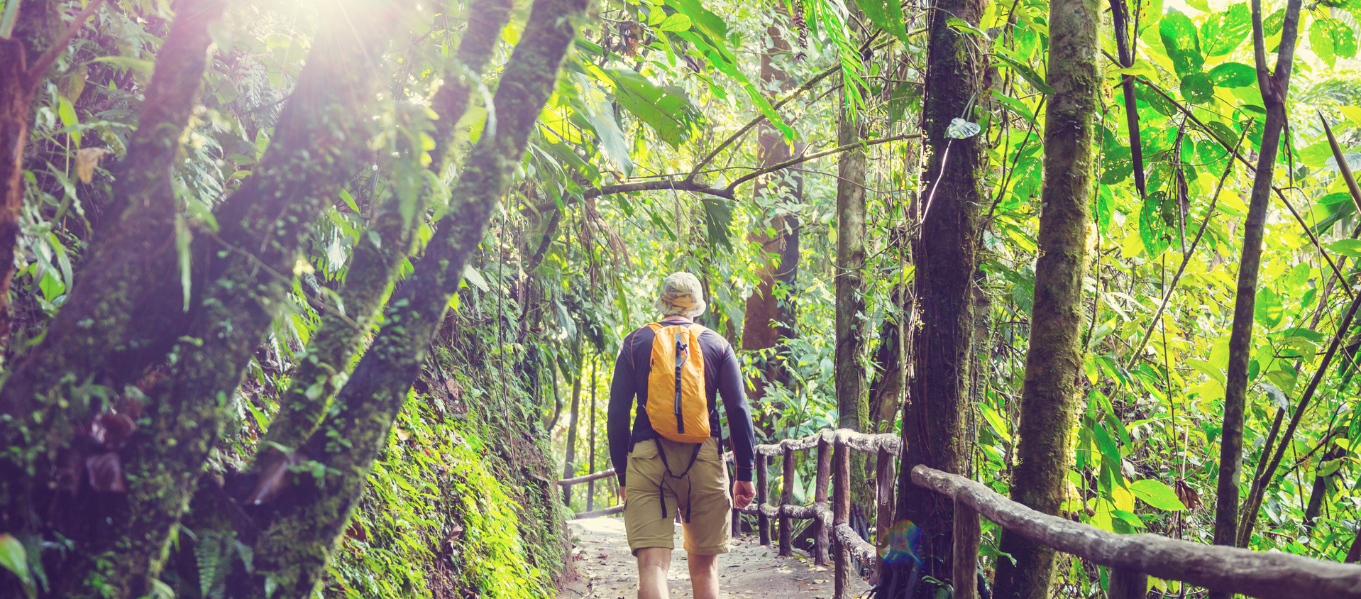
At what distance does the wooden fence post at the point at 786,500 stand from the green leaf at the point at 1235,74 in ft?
16.4

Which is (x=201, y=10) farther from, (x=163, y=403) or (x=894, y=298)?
(x=894, y=298)

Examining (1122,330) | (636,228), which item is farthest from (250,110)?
(636,228)

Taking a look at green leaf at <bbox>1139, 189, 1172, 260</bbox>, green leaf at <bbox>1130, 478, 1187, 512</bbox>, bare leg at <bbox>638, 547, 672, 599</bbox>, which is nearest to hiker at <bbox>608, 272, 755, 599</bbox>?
bare leg at <bbox>638, 547, 672, 599</bbox>

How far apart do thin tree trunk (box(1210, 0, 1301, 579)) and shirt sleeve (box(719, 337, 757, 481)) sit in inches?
77.8

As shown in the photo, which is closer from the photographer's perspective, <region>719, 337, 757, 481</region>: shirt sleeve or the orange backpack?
the orange backpack

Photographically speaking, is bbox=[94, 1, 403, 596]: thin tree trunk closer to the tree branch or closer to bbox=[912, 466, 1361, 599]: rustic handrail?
the tree branch

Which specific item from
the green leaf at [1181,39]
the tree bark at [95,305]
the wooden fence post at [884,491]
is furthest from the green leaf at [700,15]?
the wooden fence post at [884,491]

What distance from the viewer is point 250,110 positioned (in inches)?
120

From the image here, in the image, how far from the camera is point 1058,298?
10.2 feet

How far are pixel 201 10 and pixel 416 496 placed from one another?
9.79ft

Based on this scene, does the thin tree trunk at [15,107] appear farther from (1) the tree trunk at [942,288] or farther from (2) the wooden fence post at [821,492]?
(2) the wooden fence post at [821,492]

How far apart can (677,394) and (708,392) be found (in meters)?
0.19

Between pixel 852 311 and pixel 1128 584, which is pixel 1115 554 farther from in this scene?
pixel 852 311

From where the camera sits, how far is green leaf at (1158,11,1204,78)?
2.87 metres
